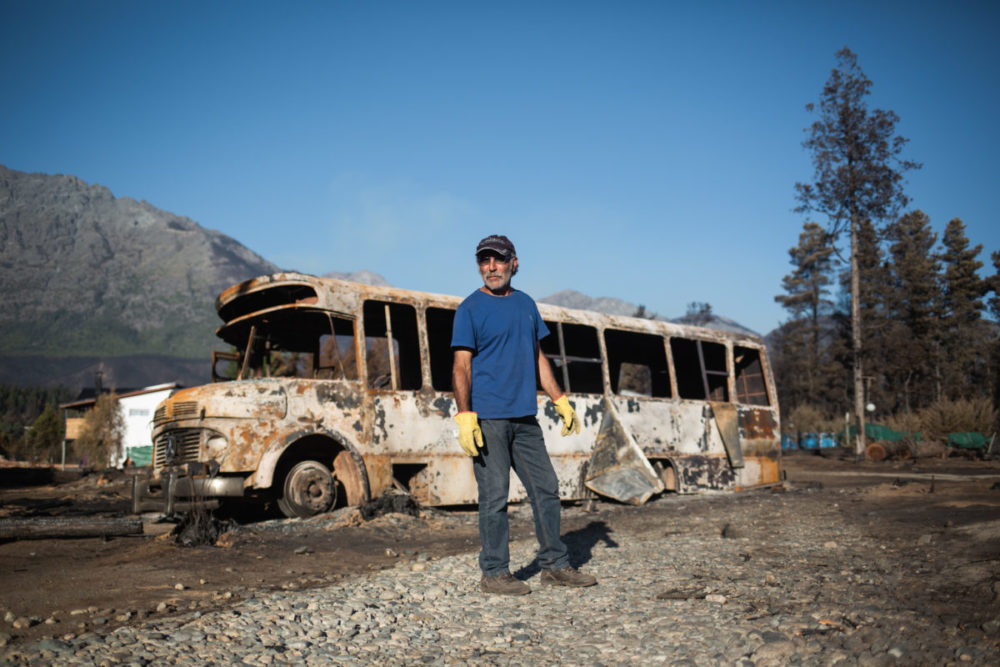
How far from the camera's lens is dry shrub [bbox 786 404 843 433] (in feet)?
124

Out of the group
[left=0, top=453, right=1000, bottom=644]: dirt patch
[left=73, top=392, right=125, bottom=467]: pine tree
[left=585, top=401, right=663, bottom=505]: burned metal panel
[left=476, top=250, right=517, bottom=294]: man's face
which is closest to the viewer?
[left=0, top=453, right=1000, bottom=644]: dirt patch

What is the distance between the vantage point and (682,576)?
A: 434cm

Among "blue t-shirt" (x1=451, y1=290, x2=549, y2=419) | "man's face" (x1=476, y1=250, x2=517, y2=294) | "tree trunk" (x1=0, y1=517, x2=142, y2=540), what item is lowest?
"tree trunk" (x1=0, y1=517, x2=142, y2=540)

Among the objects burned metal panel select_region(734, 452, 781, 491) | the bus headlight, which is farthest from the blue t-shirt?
burned metal panel select_region(734, 452, 781, 491)

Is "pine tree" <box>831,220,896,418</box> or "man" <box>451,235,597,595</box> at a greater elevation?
"pine tree" <box>831,220,896,418</box>

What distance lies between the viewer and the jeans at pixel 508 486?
4043mm

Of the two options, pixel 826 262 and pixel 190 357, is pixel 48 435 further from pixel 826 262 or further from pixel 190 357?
pixel 190 357

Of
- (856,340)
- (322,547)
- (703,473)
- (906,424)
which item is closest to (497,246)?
(322,547)

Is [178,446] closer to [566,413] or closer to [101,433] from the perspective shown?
[566,413]

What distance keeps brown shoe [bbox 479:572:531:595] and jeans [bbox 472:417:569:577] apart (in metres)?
0.04

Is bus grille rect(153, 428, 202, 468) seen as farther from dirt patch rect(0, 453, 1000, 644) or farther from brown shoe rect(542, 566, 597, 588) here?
brown shoe rect(542, 566, 597, 588)

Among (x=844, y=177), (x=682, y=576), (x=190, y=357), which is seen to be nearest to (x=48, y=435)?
(x=844, y=177)

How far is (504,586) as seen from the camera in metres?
3.93

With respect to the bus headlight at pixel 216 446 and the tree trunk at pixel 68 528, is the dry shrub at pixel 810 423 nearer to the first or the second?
the bus headlight at pixel 216 446
